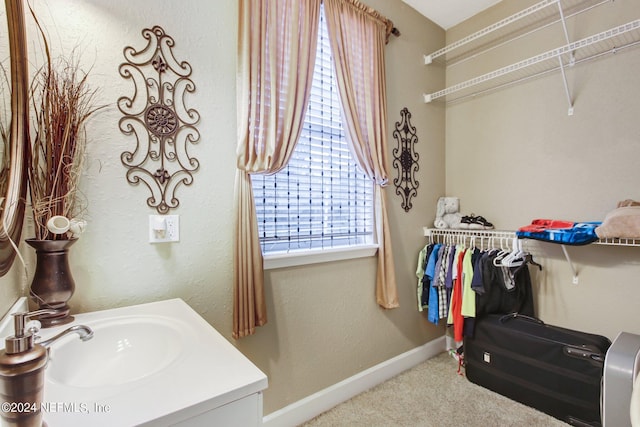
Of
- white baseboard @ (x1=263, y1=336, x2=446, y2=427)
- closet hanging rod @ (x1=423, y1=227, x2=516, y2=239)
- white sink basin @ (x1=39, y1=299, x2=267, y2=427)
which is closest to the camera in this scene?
white sink basin @ (x1=39, y1=299, x2=267, y2=427)

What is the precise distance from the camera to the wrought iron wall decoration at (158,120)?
127cm

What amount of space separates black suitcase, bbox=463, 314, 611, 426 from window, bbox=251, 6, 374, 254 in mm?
1073

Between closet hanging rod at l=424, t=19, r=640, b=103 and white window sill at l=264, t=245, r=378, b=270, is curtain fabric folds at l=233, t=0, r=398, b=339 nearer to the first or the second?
white window sill at l=264, t=245, r=378, b=270

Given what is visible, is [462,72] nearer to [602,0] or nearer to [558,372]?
[602,0]

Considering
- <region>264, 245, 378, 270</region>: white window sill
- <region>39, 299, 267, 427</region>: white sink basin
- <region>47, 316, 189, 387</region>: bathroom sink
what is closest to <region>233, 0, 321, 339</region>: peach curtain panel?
<region>264, 245, 378, 270</region>: white window sill

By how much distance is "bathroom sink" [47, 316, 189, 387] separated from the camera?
2.68ft

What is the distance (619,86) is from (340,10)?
1788 millimetres

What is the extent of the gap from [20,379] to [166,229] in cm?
104

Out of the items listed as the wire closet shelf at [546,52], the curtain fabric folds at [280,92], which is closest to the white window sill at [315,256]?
the curtain fabric folds at [280,92]

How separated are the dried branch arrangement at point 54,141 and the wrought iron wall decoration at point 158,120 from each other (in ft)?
0.54

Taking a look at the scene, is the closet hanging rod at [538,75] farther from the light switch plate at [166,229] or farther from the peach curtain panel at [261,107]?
the light switch plate at [166,229]

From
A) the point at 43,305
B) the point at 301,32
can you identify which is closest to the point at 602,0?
the point at 301,32

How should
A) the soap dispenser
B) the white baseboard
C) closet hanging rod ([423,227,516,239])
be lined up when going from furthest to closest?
closet hanging rod ([423,227,516,239]) → the white baseboard → the soap dispenser

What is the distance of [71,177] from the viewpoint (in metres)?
1.10
